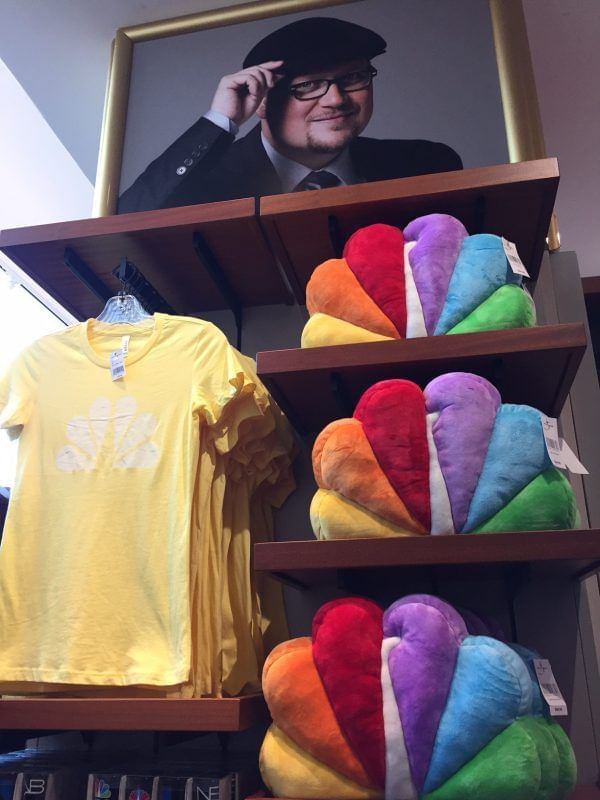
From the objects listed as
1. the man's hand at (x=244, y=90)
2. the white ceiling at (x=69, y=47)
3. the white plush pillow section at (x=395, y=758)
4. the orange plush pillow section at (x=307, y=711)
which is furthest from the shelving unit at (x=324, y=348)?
the white ceiling at (x=69, y=47)

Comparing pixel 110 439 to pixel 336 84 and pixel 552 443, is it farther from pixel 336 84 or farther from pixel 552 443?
pixel 336 84

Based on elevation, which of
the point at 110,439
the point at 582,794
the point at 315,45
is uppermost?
→ the point at 315,45

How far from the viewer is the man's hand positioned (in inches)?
79.5

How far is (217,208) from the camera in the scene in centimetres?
151

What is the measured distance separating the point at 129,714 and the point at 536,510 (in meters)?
0.71

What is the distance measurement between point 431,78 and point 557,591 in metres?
1.31

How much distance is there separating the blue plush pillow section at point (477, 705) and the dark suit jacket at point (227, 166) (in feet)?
3.85

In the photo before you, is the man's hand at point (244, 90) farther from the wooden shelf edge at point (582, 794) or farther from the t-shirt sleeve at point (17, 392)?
the wooden shelf edge at point (582, 794)

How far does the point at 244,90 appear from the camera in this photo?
2.05m

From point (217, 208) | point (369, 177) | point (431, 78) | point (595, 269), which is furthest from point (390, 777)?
point (595, 269)

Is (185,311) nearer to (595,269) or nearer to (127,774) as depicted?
(127,774)

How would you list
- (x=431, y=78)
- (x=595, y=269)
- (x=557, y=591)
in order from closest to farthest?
(x=557, y=591) < (x=431, y=78) < (x=595, y=269)

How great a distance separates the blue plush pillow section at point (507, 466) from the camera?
1127 mm

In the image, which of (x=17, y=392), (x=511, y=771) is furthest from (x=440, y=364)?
(x=17, y=392)
